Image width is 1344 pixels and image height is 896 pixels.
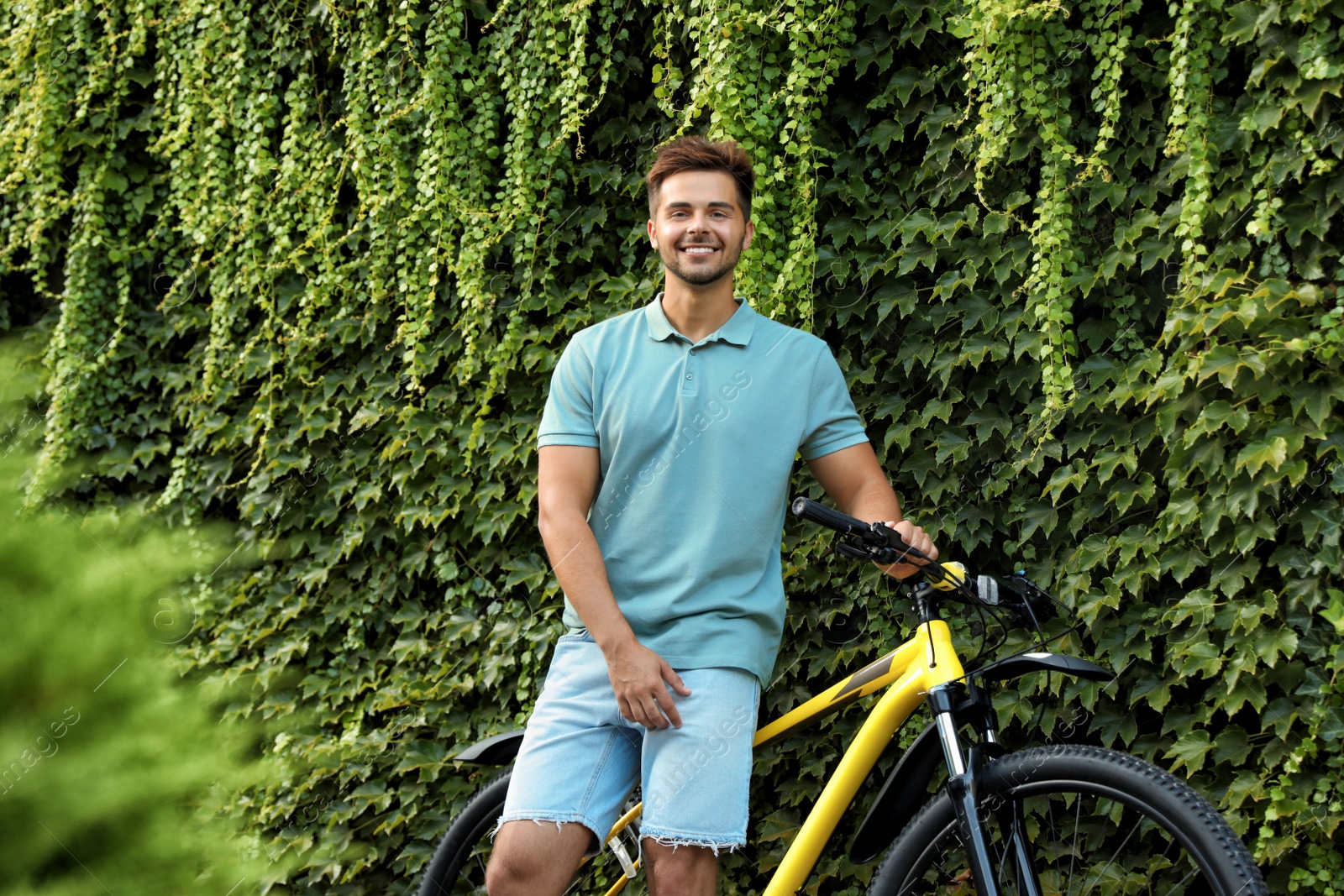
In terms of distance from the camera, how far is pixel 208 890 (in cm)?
59

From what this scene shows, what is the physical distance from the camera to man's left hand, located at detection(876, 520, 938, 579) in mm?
1998

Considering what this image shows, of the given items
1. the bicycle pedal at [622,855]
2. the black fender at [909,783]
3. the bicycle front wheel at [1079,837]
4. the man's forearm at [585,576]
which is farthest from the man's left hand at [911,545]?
the bicycle pedal at [622,855]

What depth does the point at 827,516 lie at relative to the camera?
1.91 metres

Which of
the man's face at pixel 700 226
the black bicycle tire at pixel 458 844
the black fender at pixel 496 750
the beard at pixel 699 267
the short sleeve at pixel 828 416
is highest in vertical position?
the man's face at pixel 700 226

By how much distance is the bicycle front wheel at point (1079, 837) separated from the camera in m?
1.65

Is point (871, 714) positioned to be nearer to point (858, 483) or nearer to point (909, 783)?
point (909, 783)

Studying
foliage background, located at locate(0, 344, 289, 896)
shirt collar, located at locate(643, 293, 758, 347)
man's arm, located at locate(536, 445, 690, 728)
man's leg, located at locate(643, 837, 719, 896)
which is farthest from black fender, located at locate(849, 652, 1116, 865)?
foliage background, located at locate(0, 344, 289, 896)

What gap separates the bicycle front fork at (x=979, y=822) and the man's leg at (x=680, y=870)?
1.53ft

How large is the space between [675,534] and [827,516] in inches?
14.9

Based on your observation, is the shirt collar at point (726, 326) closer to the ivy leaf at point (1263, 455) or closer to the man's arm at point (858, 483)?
the man's arm at point (858, 483)

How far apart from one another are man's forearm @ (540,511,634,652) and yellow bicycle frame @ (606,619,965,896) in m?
0.49

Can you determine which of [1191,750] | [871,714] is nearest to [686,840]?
[871,714]

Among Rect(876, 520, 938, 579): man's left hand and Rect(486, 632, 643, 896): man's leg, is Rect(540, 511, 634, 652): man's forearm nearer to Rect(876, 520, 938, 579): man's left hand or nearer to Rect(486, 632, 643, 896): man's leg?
Rect(486, 632, 643, 896): man's leg

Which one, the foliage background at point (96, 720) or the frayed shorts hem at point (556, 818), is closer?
the foliage background at point (96, 720)
